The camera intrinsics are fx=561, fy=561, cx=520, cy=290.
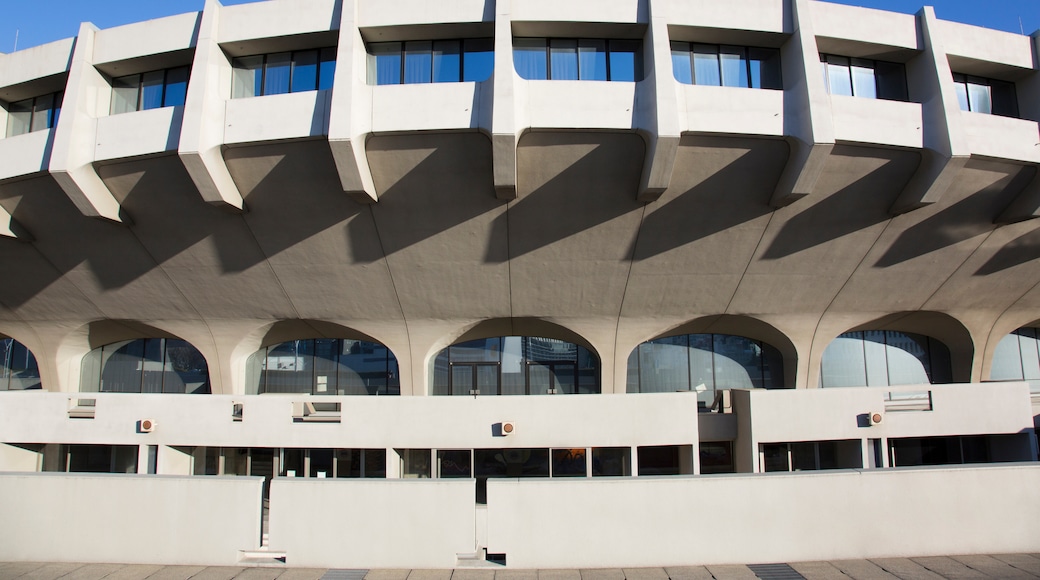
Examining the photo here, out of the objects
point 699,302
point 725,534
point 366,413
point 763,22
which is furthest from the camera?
point 699,302

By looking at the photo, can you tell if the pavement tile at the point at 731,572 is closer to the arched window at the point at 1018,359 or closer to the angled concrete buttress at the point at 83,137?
the angled concrete buttress at the point at 83,137

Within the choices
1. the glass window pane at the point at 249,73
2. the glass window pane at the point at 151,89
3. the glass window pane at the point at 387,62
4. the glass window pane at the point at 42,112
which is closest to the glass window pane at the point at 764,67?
the glass window pane at the point at 387,62

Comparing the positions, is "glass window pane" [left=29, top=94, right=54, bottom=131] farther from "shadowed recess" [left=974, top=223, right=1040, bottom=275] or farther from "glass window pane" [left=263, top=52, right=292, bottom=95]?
"shadowed recess" [left=974, top=223, right=1040, bottom=275]

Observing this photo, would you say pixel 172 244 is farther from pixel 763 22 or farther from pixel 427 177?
pixel 763 22

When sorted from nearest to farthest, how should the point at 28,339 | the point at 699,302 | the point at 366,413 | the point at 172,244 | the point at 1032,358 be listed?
the point at 366,413, the point at 172,244, the point at 699,302, the point at 28,339, the point at 1032,358

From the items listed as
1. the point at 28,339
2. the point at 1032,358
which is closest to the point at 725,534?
the point at 1032,358

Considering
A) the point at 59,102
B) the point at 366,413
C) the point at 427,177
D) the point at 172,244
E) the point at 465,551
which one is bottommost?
the point at 465,551

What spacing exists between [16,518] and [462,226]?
977 cm

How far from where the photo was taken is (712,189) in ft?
44.3

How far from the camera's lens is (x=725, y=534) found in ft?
25.7

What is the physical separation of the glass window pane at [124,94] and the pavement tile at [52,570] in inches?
438

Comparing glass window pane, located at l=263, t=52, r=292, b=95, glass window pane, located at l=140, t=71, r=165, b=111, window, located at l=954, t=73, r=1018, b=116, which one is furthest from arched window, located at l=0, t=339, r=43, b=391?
window, located at l=954, t=73, r=1018, b=116

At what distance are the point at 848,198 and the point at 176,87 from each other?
17.1m

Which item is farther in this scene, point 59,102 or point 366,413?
point 59,102
